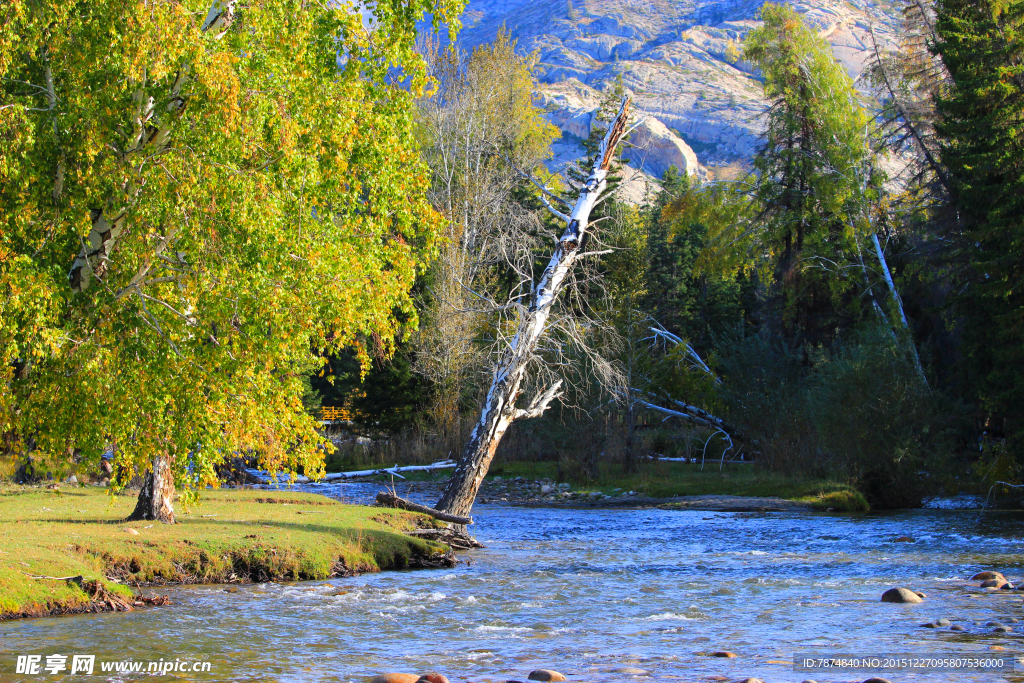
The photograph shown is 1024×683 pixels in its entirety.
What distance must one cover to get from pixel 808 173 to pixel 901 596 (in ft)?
89.3

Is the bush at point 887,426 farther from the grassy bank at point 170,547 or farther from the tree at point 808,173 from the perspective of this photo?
the grassy bank at point 170,547

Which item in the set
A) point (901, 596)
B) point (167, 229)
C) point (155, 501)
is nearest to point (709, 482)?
point (901, 596)

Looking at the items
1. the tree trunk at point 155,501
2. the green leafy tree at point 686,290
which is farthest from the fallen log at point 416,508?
the green leafy tree at point 686,290

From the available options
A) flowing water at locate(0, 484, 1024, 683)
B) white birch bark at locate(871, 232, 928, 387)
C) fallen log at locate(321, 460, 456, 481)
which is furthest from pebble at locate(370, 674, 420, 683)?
fallen log at locate(321, 460, 456, 481)

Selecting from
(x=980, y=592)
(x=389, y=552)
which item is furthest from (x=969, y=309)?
(x=389, y=552)

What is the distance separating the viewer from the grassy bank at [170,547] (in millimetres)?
9648

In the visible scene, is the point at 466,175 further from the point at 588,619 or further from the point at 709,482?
the point at 588,619

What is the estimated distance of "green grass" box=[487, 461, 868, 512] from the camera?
2467cm

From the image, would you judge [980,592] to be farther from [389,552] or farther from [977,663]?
[389,552]

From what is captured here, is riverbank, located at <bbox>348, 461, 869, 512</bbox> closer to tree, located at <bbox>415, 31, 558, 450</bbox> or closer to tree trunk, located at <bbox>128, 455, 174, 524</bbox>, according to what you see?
tree, located at <bbox>415, 31, 558, 450</bbox>

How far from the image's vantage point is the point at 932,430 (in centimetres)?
2445

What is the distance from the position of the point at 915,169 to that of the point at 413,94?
29313 millimetres

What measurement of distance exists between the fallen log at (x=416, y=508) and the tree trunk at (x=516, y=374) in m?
0.47

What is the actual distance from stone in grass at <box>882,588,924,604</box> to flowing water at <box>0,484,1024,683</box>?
20 cm
